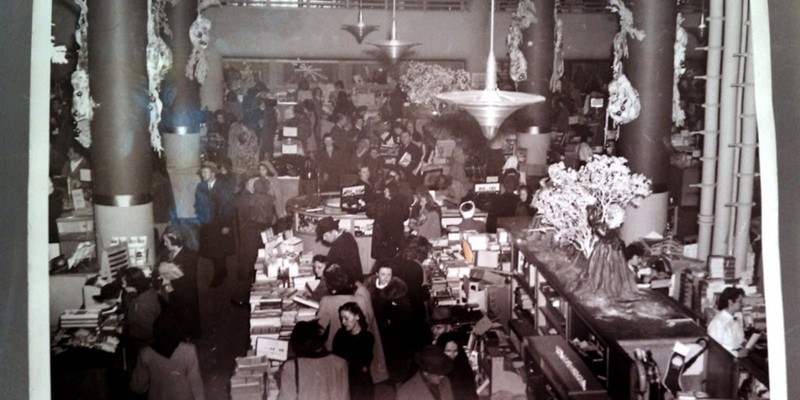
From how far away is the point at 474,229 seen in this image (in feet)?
8.57

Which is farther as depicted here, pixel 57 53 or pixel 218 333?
pixel 218 333

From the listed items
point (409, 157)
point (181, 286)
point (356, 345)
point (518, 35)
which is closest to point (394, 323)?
point (356, 345)

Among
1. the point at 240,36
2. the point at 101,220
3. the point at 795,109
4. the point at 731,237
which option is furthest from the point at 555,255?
the point at 101,220

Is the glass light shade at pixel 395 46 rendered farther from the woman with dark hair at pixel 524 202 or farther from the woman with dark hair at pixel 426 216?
the woman with dark hair at pixel 524 202

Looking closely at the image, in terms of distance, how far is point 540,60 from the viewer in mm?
2758

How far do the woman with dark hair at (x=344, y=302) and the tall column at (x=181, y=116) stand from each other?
1.93ft

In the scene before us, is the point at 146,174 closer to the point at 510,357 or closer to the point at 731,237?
the point at 510,357

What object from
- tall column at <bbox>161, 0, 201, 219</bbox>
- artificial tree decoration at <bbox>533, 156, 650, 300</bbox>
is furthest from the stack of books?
artificial tree decoration at <bbox>533, 156, 650, 300</bbox>

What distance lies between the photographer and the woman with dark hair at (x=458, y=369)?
7.86 feet

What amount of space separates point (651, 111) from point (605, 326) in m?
0.84

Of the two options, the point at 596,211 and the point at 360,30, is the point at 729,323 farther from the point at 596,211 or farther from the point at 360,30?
the point at 360,30

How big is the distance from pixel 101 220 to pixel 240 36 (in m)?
0.77

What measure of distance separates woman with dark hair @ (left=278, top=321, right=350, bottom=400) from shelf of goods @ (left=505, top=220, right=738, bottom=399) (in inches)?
29.3

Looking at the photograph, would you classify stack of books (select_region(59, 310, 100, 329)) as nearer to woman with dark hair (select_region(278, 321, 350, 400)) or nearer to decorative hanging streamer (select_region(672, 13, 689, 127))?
woman with dark hair (select_region(278, 321, 350, 400))
